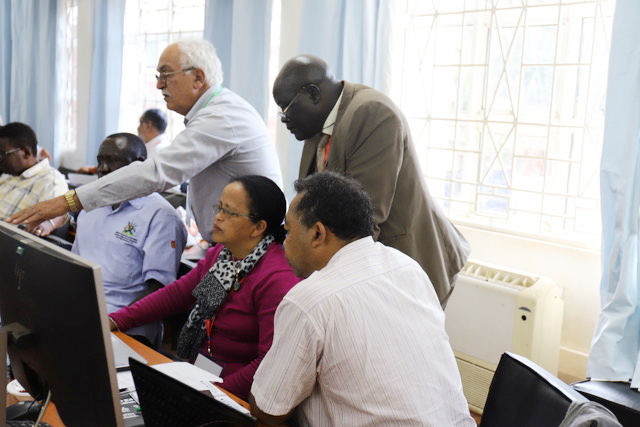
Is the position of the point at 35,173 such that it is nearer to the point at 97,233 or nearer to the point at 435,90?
the point at 97,233

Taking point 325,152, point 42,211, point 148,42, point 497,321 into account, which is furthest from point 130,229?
point 148,42

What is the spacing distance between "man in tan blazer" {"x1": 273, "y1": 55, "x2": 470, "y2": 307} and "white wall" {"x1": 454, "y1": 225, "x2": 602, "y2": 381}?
121cm

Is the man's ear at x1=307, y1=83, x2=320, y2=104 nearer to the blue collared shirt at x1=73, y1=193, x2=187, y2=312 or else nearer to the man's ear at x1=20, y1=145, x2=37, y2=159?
the blue collared shirt at x1=73, y1=193, x2=187, y2=312

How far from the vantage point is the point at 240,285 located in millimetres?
1984

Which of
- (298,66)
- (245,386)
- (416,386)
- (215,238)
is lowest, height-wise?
(245,386)

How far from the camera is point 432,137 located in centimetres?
362

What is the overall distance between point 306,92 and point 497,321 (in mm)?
1533

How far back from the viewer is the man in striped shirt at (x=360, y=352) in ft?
4.36

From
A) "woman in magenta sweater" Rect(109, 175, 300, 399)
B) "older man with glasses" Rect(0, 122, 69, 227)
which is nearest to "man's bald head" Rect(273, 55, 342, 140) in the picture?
"woman in magenta sweater" Rect(109, 175, 300, 399)

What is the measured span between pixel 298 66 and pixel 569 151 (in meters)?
1.72

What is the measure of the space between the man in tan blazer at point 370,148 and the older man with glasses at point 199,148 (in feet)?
1.13

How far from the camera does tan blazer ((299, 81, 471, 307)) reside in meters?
1.98

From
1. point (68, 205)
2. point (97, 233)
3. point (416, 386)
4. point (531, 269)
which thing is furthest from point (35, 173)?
point (416, 386)

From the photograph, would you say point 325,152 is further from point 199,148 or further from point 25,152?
point 25,152
